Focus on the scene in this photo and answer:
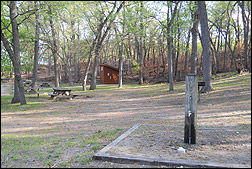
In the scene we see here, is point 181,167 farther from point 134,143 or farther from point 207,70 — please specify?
point 207,70

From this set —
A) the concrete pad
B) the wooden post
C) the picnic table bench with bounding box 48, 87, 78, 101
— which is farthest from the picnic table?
the wooden post

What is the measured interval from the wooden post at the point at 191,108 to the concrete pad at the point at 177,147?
0.19 m

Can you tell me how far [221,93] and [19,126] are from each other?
9.99 meters

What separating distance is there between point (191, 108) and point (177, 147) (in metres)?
0.79

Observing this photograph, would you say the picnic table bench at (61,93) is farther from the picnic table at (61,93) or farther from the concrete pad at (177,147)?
the concrete pad at (177,147)

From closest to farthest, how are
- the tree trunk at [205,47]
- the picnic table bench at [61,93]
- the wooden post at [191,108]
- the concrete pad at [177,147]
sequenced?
the concrete pad at [177,147] → the wooden post at [191,108] → the tree trunk at [205,47] → the picnic table bench at [61,93]

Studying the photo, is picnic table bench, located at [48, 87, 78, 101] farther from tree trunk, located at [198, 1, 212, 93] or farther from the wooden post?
the wooden post

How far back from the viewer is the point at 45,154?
4.02 m

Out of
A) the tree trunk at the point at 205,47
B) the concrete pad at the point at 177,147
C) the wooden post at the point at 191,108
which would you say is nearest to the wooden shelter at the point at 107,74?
the tree trunk at the point at 205,47

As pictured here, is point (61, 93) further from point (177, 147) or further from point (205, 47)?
point (177, 147)

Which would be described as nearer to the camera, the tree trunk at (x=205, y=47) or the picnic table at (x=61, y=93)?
the tree trunk at (x=205, y=47)

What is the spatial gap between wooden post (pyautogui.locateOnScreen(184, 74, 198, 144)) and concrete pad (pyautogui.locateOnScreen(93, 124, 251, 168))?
0.62ft

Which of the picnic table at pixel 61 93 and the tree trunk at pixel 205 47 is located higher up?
the tree trunk at pixel 205 47

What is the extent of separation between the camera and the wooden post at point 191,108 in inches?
172
